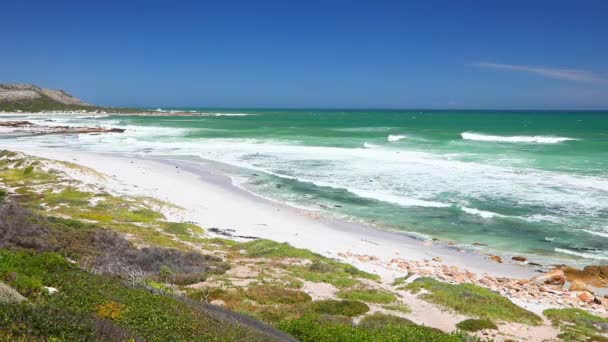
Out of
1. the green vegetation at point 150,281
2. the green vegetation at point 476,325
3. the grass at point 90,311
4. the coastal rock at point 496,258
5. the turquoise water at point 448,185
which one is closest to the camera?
the grass at point 90,311

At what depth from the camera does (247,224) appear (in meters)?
23.1

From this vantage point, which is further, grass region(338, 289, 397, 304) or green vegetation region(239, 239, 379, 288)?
green vegetation region(239, 239, 379, 288)

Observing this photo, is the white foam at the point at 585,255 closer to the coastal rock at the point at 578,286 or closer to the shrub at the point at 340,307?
the coastal rock at the point at 578,286

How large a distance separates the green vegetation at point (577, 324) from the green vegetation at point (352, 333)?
3.21 metres

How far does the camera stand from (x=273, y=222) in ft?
77.2

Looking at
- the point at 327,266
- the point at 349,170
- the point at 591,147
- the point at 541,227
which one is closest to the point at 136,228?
the point at 327,266

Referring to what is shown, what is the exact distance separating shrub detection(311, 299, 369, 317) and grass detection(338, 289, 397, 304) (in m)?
0.69

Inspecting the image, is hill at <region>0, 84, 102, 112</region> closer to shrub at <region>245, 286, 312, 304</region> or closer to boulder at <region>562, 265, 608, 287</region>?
shrub at <region>245, 286, 312, 304</region>

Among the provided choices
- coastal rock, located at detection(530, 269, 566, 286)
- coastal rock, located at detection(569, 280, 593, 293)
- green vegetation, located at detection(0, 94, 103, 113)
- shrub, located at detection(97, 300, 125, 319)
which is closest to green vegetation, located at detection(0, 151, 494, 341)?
shrub, located at detection(97, 300, 125, 319)

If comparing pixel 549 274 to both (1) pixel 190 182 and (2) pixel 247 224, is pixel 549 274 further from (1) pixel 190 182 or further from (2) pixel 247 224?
(1) pixel 190 182

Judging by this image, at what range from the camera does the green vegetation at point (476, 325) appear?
11.2 metres

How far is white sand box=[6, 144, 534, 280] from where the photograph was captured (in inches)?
744

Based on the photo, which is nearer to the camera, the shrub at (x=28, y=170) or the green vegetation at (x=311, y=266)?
the green vegetation at (x=311, y=266)

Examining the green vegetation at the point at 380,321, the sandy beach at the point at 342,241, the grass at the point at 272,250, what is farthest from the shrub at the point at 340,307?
the grass at the point at 272,250
